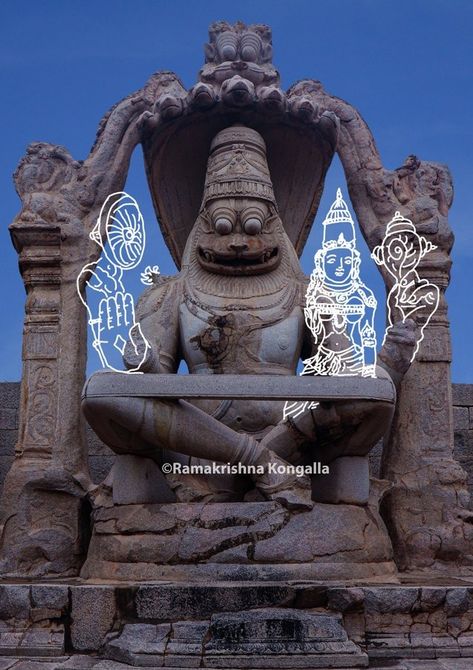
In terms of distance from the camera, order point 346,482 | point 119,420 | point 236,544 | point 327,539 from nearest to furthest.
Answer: point 236,544 < point 327,539 < point 119,420 < point 346,482

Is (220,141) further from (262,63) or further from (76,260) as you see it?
(76,260)

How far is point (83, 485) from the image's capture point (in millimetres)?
6156

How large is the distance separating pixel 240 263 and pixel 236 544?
2.22 m

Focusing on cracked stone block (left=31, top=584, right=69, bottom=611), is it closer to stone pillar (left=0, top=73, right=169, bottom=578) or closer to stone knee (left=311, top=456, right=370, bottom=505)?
stone pillar (left=0, top=73, right=169, bottom=578)

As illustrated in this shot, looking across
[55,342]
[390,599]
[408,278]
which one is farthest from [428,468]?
[55,342]

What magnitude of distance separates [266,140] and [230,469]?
9.38ft

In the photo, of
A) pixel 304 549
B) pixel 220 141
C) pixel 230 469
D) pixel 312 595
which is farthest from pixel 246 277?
pixel 312 595

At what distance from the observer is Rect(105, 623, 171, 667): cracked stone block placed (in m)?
4.16

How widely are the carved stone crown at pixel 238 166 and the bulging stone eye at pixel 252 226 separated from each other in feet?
0.67

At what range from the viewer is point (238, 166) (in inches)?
255

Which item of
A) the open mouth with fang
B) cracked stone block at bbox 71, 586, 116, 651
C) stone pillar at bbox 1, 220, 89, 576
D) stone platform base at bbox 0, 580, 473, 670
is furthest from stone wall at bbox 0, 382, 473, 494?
cracked stone block at bbox 71, 586, 116, 651

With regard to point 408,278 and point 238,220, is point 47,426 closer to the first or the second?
point 238,220

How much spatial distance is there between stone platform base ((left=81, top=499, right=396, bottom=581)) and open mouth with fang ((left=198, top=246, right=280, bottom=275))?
1.86 m

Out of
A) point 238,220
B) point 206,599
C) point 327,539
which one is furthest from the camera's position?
point 238,220
